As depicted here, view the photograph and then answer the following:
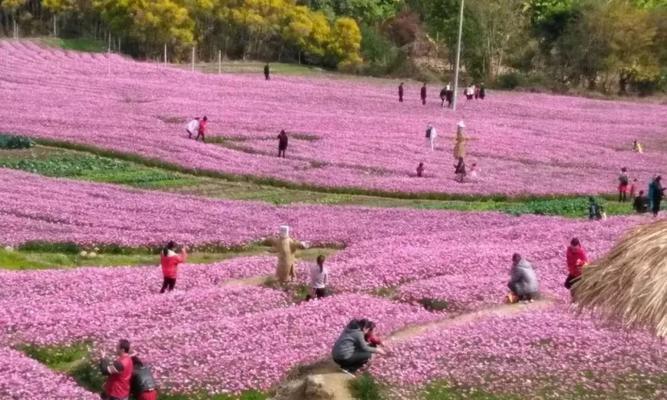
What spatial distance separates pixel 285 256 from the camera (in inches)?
1136

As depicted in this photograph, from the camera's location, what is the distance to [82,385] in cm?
2284

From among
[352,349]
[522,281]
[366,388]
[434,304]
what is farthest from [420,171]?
[366,388]

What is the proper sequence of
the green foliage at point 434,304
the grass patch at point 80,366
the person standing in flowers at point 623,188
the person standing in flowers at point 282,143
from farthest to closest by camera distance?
1. the person standing in flowers at point 282,143
2. the person standing in flowers at point 623,188
3. the green foliage at point 434,304
4. the grass patch at point 80,366

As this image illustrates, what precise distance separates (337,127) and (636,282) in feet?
171

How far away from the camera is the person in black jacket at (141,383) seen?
19.7 metres

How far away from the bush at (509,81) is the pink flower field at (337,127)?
9.39 meters

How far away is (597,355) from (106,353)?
1036 cm

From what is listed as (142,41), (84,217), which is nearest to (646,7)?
(142,41)

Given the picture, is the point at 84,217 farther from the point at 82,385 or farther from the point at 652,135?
the point at 652,135

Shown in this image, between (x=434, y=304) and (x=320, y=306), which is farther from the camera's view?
(x=434, y=304)

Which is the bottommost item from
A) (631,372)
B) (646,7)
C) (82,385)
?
(82,385)

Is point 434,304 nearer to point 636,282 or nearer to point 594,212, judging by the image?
point 636,282

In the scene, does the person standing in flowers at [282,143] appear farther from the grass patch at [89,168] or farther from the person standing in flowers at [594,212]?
the person standing in flowers at [594,212]

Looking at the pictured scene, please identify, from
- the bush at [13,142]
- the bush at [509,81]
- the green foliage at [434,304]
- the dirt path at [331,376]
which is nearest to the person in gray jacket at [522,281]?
the dirt path at [331,376]
